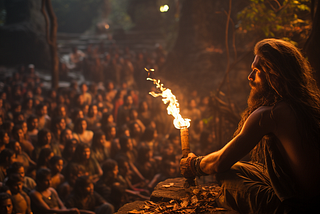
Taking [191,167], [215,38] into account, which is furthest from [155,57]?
[191,167]

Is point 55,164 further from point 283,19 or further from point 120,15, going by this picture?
point 120,15

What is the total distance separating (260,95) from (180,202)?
1.47 metres

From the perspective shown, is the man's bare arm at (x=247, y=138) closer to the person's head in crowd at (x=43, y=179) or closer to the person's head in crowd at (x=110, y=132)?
the person's head in crowd at (x=43, y=179)

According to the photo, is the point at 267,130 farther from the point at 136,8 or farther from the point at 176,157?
the point at 136,8

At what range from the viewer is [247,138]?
211 centimetres

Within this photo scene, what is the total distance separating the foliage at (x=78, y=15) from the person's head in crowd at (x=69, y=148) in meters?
21.3

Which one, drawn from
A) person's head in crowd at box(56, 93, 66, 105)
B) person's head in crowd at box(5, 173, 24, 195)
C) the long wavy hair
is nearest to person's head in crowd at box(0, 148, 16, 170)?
person's head in crowd at box(5, 173, 24, 195)

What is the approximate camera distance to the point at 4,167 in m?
4.93

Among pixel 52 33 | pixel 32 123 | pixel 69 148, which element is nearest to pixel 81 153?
pixel 69 148

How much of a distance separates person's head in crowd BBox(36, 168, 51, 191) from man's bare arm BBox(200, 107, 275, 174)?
11.0 feet

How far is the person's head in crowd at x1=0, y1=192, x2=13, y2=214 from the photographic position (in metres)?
4.03

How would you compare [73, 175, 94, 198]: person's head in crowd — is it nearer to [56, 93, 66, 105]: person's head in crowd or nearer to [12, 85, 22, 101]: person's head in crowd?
[56, 93, 66, 105]: person's head in crowd

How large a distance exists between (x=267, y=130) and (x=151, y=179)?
4.93 meters

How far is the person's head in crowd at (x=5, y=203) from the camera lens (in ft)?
13.2
